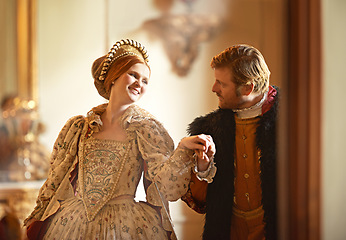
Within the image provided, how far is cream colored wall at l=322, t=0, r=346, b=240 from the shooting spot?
0.84 metres

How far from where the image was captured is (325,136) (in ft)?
2.76

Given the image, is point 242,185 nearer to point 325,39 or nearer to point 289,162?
point 289,162

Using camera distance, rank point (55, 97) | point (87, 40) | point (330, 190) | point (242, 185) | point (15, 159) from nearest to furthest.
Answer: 1. point (330, 190)
2. point (242, 185)
3. point (87, 40)
4. point (55, 97)
5. point (15, 159)

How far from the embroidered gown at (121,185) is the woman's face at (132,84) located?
5 centimetres

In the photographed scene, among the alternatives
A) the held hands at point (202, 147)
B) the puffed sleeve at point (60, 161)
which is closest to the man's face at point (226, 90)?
the held hands at point (202, 147)

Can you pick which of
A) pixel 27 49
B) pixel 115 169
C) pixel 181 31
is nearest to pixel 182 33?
pixel 181 31

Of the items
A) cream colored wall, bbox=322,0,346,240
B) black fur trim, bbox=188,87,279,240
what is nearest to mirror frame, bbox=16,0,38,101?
black fur trim, bbox=188,87,279,240

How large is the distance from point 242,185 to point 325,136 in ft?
0.83

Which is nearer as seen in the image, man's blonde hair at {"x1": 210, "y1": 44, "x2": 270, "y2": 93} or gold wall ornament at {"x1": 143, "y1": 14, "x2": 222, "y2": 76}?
man's blonde hair at {"x1": 210, "y1": 44, "x2": 270, "y2": 93}

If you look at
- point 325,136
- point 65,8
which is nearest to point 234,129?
point 325,136

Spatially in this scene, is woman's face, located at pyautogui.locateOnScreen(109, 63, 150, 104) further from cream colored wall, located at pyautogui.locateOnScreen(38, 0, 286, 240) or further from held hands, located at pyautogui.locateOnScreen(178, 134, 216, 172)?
held hands, located at pyautogui.locateOnScreen(178, 134, 216, 172)

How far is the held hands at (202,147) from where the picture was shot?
0.92 m

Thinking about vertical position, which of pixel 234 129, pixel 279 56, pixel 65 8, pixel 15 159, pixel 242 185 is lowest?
pixel 15 159

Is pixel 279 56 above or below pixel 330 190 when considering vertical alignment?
above
